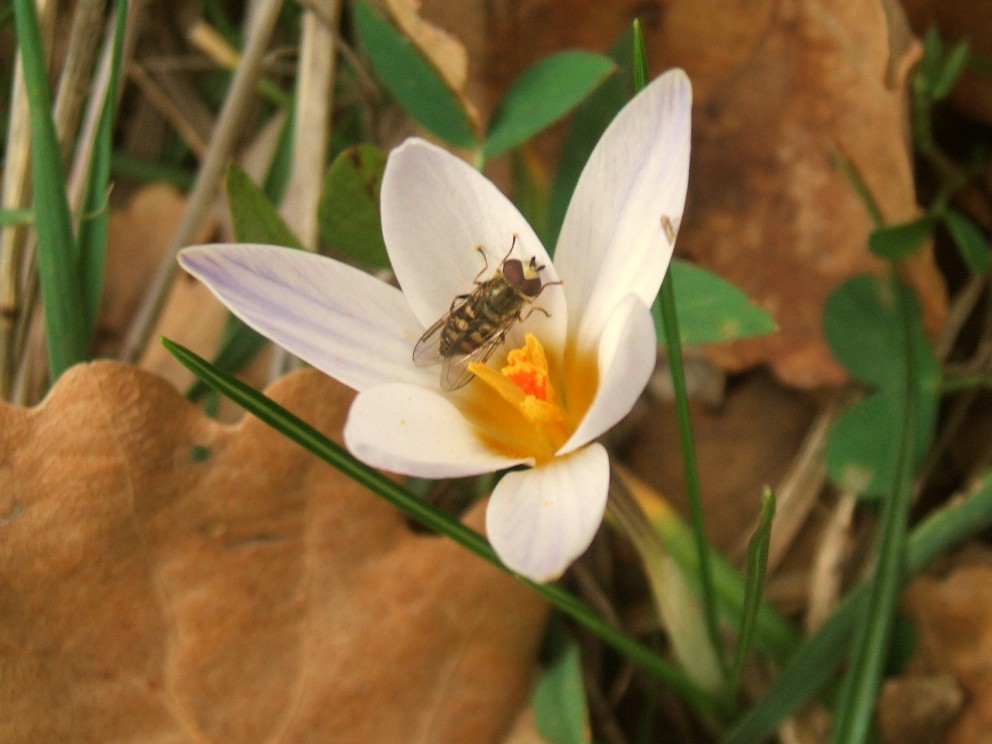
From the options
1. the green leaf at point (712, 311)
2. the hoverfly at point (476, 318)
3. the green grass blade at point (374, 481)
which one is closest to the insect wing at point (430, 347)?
the hoverfly at point (476, 318)

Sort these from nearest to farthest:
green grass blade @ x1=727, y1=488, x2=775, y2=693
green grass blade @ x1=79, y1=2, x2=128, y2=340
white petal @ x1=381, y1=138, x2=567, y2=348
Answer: green grass blade @ x1=727, y1=488, x2=775, y2=693
white petal @ x1=381, y1=138, x2=567, y2=348
green grass blade @ x1=79, y1=2, x2=128, y2=340

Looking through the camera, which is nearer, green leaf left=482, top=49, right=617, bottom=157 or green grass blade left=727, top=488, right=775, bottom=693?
green grass blade left=727, top=488, right=775, bottom=693

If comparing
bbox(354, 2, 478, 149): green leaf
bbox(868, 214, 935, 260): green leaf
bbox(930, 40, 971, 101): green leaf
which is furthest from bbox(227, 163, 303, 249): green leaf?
bbox(930, 40, 971, 101): green leaf

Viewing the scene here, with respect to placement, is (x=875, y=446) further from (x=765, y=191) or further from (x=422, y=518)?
(x=422, y=518)

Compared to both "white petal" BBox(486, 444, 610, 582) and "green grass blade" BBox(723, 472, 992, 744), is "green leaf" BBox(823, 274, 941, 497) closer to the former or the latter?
"green grass blade" BBox(723, 472, 992, 744)

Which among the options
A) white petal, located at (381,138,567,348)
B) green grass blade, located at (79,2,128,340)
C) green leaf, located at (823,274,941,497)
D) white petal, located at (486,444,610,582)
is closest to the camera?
white petal, located at (486,444,610,582)

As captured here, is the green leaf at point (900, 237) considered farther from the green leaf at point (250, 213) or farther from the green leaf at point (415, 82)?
the green leaf at point (250, 213)

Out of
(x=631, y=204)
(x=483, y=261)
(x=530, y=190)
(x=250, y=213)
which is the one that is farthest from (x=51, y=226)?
(x=631, y=204)

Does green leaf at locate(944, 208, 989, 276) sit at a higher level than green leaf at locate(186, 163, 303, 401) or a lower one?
lower
